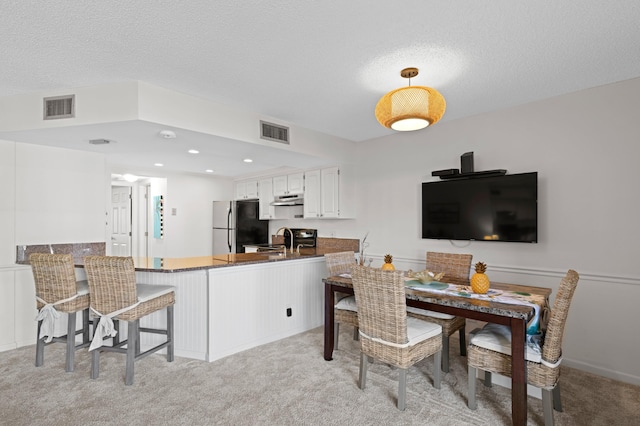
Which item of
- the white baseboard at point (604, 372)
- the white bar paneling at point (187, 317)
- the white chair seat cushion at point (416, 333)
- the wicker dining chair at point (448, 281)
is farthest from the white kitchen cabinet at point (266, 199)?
the white baseboard at point (604, 372)

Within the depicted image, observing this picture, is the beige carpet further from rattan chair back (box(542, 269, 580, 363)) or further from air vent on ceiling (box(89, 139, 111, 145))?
air vent on ceiling (box(89, 139, 111, 145))

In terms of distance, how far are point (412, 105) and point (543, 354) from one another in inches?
69.1

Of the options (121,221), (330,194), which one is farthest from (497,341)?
(121,221)

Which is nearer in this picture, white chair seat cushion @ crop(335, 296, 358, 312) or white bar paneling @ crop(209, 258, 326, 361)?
white chair seat cushion @ crop(335, 296, 358, 312)

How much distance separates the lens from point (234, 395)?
251cm

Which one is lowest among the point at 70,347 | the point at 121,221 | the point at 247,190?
the point at 70,347

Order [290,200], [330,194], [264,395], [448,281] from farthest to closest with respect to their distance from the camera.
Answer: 1. [290,200]
2. [330,194]
3. [448,281]
4. [264,395]

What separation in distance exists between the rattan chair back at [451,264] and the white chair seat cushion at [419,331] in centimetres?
86

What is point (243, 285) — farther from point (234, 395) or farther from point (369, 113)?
point (369, 113)

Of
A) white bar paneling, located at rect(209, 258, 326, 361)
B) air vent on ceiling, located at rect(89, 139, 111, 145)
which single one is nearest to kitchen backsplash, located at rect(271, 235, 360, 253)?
white bar paneling, located at rect(209, 258, 326, 361)

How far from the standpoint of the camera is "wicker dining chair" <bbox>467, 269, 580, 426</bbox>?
1.98 metres

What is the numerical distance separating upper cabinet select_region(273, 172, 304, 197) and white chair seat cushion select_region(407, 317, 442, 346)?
10.8ft

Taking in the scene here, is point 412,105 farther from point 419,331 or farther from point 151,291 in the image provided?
point 151,291

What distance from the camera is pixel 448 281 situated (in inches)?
118
